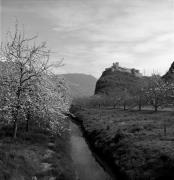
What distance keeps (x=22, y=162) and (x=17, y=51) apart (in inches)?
579

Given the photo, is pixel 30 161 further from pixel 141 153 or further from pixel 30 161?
pixel 141 153

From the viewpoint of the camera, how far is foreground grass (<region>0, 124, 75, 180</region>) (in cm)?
2098

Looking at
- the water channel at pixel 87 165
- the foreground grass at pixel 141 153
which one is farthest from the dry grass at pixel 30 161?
the foreground grass at pixel 141 153

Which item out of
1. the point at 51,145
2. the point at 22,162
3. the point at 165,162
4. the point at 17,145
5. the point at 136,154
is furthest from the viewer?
the point at 51,145

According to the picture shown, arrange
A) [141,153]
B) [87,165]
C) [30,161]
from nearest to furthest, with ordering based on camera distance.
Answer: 1. [30,161]
2. [141,153]
3. [87,165]

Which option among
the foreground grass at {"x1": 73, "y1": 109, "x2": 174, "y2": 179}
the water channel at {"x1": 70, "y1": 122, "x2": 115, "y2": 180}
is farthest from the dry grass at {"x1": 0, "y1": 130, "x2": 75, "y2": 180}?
the foreground grass at {"x1": 73, "y1": 109, "x2": 174, "y2": 179}

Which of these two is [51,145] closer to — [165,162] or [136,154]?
[136,154]

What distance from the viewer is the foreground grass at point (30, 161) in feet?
68.8

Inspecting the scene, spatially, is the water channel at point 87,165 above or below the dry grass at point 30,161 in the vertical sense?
below

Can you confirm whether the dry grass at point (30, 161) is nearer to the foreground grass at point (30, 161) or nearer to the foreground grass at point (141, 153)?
the foreground grass at point (30, 161)

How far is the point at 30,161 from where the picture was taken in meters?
24.9

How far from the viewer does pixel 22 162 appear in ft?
77.4

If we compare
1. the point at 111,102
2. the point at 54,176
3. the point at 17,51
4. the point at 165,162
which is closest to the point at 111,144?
the point at 165,162

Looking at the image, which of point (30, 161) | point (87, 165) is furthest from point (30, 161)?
point (87, 165)
